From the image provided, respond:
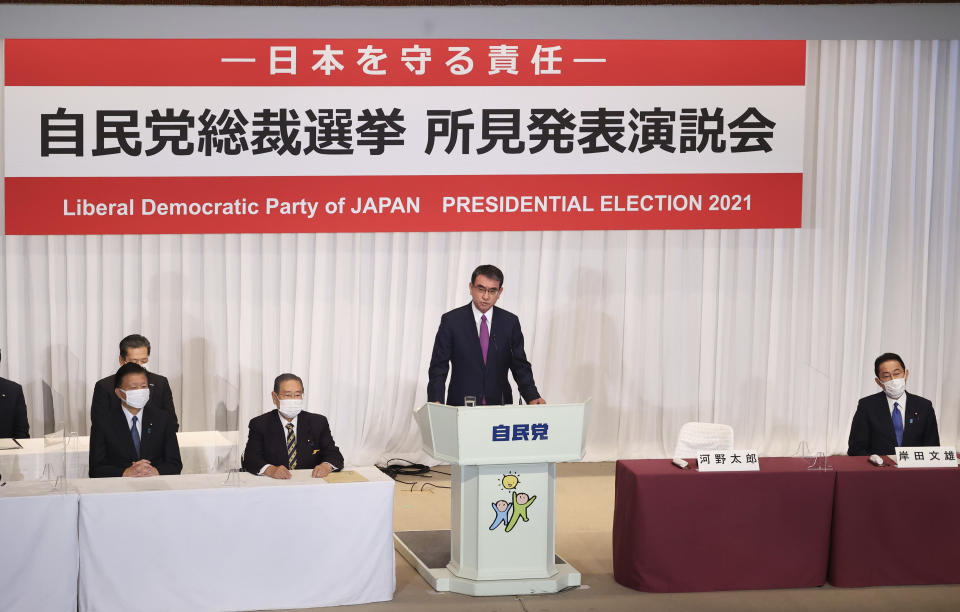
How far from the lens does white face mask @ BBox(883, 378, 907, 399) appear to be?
516 centimetres

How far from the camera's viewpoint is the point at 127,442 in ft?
15.9

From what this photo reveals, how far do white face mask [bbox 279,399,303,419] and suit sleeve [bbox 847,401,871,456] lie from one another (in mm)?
2515

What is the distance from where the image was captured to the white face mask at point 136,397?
15.7ft

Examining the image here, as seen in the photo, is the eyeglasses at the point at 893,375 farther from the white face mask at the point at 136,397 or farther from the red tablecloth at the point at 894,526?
the white face mask at the point at 136,397

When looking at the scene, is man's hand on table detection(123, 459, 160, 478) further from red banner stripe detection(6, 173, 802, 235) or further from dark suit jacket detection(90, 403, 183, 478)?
red banner stripe detection(6, 173, 802, 235)

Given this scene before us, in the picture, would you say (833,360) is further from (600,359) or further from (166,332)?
(166,332)

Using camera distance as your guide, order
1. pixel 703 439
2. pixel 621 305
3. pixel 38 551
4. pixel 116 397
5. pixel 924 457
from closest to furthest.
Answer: pixel 38 551, pixel 924 457, pixel 116 397, pixel 703 439, pixel 621 305

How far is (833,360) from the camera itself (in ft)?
25.3

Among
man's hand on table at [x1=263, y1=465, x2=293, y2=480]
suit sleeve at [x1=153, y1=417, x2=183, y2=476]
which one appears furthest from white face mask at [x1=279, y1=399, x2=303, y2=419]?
suit sleeve at [x1=153, y1=417, x2=183, y2=476]

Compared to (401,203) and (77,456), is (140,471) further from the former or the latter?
(401,203)

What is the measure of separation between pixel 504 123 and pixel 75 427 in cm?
332

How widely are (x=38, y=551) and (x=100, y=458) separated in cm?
78

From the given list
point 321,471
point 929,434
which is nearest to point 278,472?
point 321,471

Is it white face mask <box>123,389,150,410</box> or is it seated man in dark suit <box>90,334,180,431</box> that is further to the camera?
seated man in dark suit <box>90,334,180,431</box>
